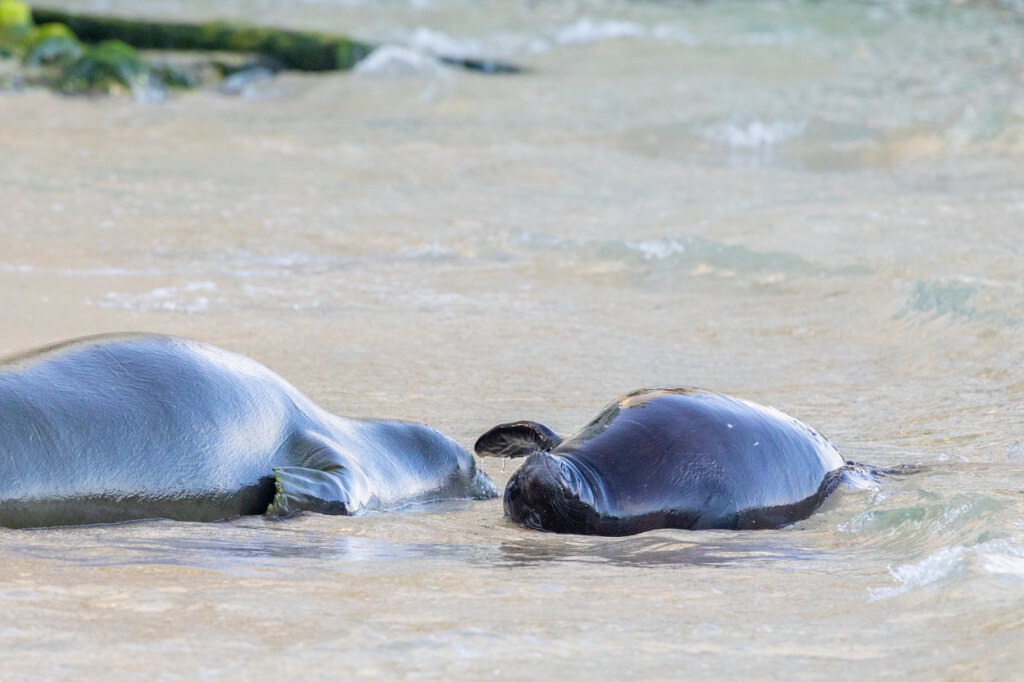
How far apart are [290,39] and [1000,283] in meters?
10.2

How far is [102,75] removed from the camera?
41.3 feet

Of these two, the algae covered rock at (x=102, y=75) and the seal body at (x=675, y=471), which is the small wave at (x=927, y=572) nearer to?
the seal body at (x=675, y=471)

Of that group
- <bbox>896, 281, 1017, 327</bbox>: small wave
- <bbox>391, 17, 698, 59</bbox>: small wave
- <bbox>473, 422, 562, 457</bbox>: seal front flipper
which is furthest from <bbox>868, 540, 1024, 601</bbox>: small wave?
<bbox>391, 17, 698, 59</bbox>: small wave

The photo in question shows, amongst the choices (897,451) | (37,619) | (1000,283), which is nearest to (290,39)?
(1000,283)

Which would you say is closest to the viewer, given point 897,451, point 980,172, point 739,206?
point 897,451

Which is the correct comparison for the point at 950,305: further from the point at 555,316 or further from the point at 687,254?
Result: the point at 555,316

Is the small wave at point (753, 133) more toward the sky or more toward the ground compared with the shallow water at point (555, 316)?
more toward the sky

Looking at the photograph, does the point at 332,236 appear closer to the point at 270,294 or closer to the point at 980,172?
the point at 270,294

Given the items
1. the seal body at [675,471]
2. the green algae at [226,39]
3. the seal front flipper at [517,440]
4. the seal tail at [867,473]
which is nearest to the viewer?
the seal body at [675,471]

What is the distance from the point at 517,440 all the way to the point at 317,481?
776 mm

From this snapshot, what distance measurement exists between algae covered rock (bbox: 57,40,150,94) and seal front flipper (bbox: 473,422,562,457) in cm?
956

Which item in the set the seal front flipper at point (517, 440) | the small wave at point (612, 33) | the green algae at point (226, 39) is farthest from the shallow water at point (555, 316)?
the small wave at point (612, 33)

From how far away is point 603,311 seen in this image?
6.04m

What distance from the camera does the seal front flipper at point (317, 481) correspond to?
325 cm
